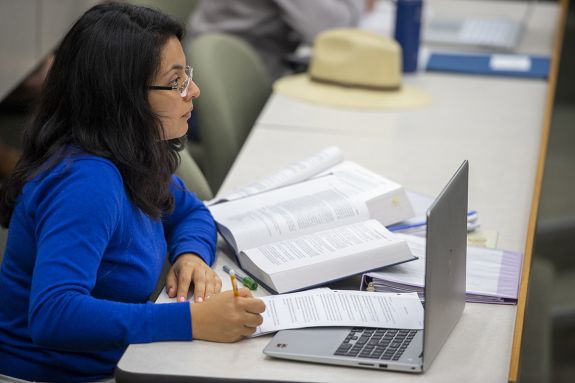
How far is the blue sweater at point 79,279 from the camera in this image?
1.40 metres

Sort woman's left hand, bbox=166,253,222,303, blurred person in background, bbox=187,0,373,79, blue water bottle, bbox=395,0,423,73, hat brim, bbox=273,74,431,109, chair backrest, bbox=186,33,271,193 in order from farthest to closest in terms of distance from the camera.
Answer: blurred person in background, bbox=187,0,373,79
blue water bottle, bbox=395,0,423,73
hat brim, bbox=273,74,431,109
chair backrest, bbox=186,33,271,193
woman's left hand, bbox=166,253,222,303

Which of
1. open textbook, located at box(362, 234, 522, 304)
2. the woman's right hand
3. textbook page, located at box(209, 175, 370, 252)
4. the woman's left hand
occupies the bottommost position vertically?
open textbook, located at box(362, 234, 522, 304)

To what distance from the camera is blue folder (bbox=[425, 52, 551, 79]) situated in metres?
3.14

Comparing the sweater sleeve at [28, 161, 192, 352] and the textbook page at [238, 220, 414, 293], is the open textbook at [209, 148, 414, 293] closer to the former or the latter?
the textbook page at [238, 220, 414, 293]

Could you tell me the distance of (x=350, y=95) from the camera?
2.83 metres

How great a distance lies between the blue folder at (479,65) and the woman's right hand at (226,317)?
189cm

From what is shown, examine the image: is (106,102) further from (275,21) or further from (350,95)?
(275,21)

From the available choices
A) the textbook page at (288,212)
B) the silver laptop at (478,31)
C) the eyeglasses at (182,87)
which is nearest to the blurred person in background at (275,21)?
the silver laptop at (478,31)

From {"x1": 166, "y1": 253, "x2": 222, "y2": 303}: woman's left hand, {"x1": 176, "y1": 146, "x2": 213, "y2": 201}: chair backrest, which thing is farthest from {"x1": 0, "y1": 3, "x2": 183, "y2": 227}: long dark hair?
{"x1": 176, "y1": 146, "x2": 213, "y2": 201}: chair backrest

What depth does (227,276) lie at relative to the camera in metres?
1.73

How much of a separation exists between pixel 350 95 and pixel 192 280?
1.29 meters

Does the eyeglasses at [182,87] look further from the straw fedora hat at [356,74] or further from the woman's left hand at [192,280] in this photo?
the straw fedora hat at [356,74]

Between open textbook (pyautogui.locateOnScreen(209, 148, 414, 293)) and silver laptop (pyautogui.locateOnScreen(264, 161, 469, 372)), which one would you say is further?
open textbook (pyautogui.locateOnScreen(209, 148, 414, 293))

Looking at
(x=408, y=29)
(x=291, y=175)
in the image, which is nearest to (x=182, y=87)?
(x=291, y=175)
